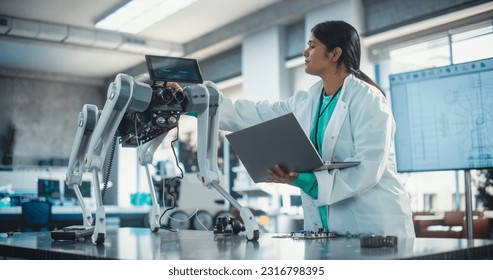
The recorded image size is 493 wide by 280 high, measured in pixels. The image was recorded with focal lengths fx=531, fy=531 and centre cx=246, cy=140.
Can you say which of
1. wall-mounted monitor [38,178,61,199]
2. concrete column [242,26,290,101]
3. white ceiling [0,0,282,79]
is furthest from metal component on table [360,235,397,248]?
concrete column [242,26,290,101]

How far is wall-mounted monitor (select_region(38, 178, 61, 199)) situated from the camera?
5.39 m

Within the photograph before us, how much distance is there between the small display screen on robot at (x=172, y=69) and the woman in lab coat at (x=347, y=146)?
298mm

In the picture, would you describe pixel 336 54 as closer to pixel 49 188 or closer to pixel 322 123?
pixel 322 123

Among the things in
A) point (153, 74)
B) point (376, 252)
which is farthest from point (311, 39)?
point (376, 252)

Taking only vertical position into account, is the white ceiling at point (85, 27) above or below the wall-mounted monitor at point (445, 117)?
above

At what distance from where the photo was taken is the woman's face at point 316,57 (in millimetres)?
1447

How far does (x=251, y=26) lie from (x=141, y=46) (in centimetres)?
155

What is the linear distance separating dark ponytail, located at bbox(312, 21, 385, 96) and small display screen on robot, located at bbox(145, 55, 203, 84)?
38 centimetres

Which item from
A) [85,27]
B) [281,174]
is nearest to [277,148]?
[281,174]

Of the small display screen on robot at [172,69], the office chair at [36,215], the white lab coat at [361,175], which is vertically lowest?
the office chair at [36,215]

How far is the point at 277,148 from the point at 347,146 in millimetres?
277

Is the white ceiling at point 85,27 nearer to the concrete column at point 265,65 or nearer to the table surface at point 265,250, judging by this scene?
the concrete column at point 265,65

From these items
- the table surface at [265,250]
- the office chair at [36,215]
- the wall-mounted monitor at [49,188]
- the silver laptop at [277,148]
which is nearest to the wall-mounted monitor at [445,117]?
the silver laptop at [277,148]

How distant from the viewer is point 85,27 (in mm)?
6590
